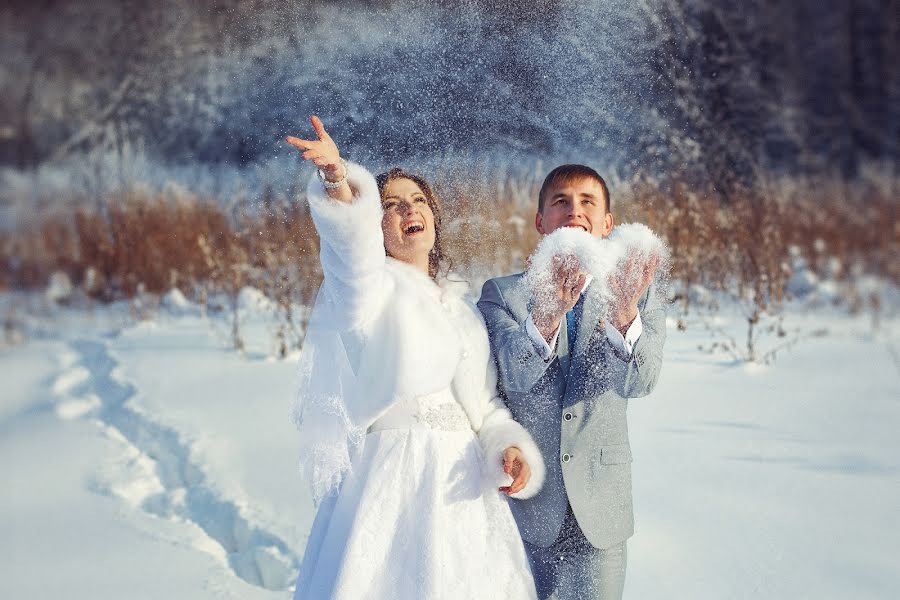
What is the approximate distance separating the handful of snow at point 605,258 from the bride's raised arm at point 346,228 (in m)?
0.23

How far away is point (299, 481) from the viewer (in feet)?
7.43

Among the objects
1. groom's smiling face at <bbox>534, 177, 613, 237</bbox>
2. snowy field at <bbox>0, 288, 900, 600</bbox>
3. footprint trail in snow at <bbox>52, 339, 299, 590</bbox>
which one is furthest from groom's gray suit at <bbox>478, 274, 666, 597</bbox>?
footprint trail in snow at <bbox>52, 339, 299, 590</bbox>

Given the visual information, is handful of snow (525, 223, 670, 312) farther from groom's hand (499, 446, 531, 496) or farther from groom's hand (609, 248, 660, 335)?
groom's hand (499, 446, 531, 496)

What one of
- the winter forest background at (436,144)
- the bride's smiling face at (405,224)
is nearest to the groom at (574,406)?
the bride's smiling face at (405,224)

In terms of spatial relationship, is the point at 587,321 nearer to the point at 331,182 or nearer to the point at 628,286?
the point at 628,286

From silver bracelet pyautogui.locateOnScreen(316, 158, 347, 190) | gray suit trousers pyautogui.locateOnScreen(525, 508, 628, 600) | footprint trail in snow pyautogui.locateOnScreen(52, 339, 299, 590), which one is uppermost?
silver bracelet pyautogui.locateOnScreen(316, 158, 347, 190)

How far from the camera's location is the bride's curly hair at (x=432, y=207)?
1232 mm

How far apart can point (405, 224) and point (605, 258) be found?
0.33 m

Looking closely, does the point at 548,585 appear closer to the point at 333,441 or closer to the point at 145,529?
the point at 333,441

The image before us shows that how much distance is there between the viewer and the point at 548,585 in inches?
46.1

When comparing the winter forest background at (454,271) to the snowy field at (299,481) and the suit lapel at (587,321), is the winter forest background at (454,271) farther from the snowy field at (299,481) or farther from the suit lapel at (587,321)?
the suit lapel at (587,321)

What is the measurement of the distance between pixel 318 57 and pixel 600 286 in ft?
2.55

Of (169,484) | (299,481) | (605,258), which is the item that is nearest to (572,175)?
(605,258)

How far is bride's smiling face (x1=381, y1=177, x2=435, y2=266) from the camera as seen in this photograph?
3.94 feet
